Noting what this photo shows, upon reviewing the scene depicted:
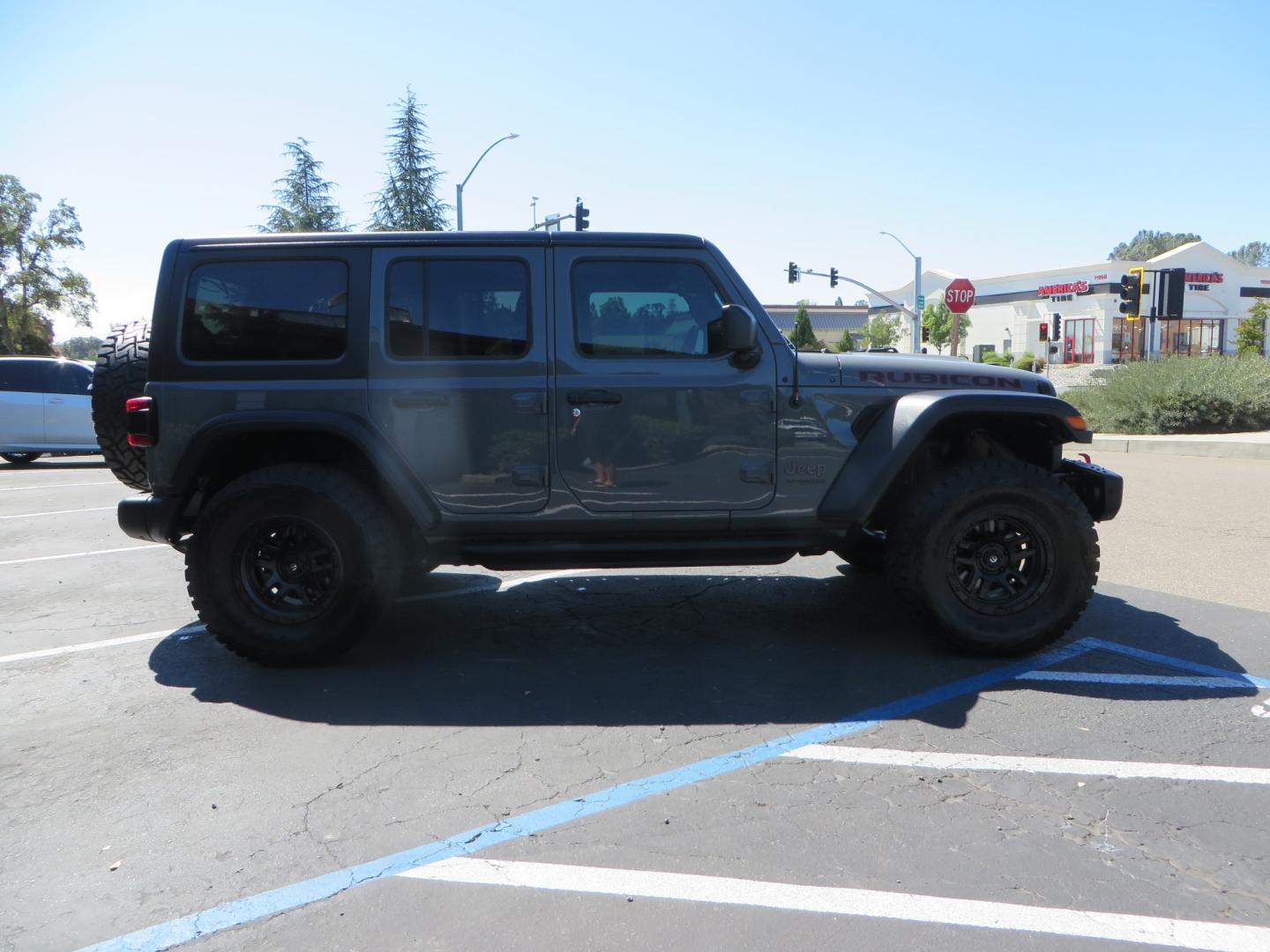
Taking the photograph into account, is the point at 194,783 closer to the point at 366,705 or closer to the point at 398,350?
the point at 366,705

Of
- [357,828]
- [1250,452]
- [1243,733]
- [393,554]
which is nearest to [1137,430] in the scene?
[1250,452]

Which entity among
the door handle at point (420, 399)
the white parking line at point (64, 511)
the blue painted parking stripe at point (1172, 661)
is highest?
the door handle at point (420, 399)

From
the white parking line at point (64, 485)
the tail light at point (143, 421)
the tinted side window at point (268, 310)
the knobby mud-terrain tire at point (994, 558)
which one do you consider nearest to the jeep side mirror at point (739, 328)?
the knobby mud-terrain tire at point (994, 558)

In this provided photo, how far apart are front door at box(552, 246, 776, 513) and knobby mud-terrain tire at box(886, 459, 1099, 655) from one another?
0.77m

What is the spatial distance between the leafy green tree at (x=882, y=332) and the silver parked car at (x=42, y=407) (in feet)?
193

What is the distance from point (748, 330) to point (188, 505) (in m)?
2.92

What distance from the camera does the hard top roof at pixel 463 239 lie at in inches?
179

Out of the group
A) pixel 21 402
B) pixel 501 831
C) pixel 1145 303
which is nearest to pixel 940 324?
pixel 1145 303

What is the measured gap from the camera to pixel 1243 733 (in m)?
3.63

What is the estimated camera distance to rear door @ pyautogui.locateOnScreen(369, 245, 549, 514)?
448 cm

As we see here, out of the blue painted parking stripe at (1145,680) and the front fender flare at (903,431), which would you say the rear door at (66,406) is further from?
the blue painted parking stripe at (1145,680)

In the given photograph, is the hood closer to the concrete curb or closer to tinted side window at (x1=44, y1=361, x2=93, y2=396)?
the concrete curb

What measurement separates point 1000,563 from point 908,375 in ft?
3.39

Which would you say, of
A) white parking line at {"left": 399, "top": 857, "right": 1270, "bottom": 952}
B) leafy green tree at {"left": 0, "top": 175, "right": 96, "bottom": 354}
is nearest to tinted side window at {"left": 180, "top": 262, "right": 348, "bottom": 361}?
white parking line at {"left": 399, "top": 857, "right": 1270, "bottom": 952}
